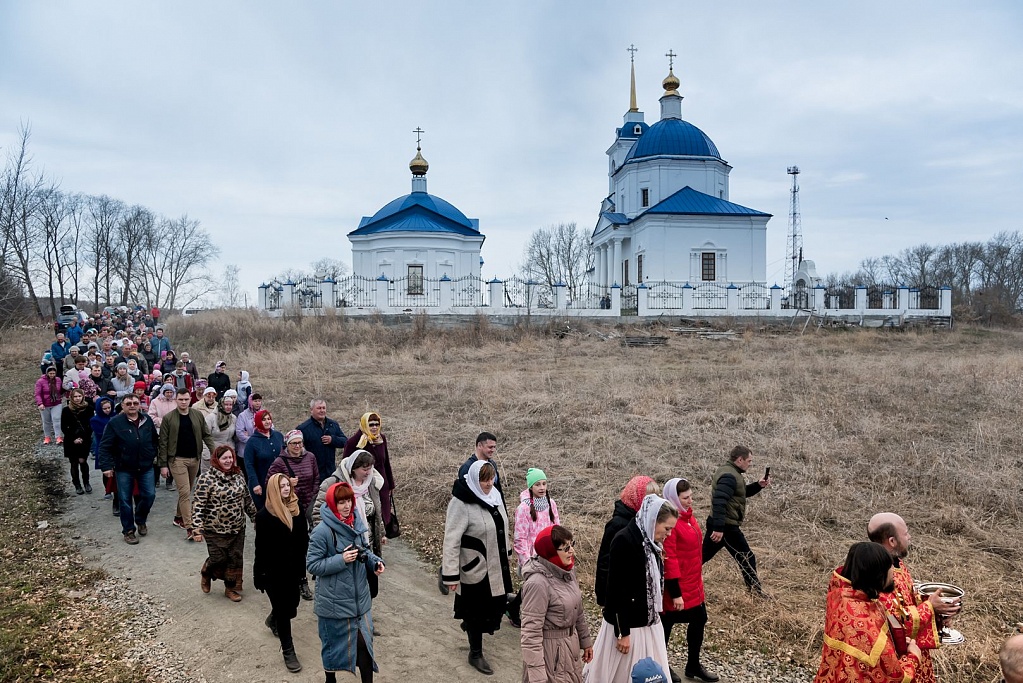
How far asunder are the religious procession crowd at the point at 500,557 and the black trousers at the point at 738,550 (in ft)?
0.05

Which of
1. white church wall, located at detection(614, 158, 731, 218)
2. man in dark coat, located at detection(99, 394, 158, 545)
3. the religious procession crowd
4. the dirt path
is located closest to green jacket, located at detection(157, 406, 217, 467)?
the religious procession crowd

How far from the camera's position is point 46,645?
5.48m

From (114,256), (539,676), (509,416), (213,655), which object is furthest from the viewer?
(114,256)

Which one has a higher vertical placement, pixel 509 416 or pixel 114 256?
pixel 114 256

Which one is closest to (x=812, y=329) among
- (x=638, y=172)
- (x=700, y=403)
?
(x=638, y=172)

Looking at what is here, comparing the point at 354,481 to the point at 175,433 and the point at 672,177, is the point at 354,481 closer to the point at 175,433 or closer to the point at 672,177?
the point at 175,433

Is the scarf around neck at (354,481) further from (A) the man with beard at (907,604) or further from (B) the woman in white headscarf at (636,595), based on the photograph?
(A) the man with beard at (907,604)

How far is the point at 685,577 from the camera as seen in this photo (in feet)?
16.1

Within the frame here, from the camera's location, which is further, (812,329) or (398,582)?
(812,329)

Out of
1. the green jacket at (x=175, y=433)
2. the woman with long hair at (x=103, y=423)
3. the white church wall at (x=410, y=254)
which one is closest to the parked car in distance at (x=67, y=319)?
the woman with long hair at (x=103, y=423)

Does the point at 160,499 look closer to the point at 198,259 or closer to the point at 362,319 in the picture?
the point at 362,319

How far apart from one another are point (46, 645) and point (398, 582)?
2857 millimetres

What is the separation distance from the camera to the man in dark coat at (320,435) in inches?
309

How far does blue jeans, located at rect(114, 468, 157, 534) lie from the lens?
7866 millimetres
